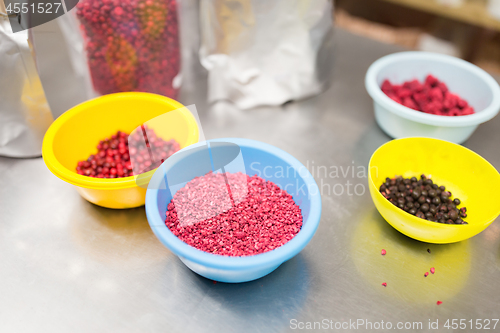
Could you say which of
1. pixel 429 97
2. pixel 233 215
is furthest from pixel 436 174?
pixel 233 215

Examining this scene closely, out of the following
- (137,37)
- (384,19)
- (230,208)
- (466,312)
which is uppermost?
(137,37)

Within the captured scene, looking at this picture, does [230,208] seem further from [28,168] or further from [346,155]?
[28,168]

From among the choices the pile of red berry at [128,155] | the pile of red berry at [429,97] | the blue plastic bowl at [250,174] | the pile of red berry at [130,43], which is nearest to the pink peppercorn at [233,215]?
the blue plastic bowl at [250,174]

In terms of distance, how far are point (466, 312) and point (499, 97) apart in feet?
1.97

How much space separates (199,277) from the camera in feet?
2.65

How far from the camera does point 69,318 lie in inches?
28.9

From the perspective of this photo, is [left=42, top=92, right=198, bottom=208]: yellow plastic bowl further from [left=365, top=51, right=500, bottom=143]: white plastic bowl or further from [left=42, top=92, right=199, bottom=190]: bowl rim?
[left=365, top=51, right=500, bottom=143]: white plastic bowl

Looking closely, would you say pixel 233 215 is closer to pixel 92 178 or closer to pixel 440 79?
pixel 92 178

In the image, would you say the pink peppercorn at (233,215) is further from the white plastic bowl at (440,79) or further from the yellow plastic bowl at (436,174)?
the white plastic bowl at (440,79)

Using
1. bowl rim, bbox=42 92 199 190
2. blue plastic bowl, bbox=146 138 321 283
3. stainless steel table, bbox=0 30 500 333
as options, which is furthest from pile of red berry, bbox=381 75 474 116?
bowl rim, bbox=42 92 199 190

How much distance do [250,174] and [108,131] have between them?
15.5 inches

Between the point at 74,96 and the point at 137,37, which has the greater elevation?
the point at 137,37

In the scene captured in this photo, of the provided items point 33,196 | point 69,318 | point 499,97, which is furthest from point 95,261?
point 499,97

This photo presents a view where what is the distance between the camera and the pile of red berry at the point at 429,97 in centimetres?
110
